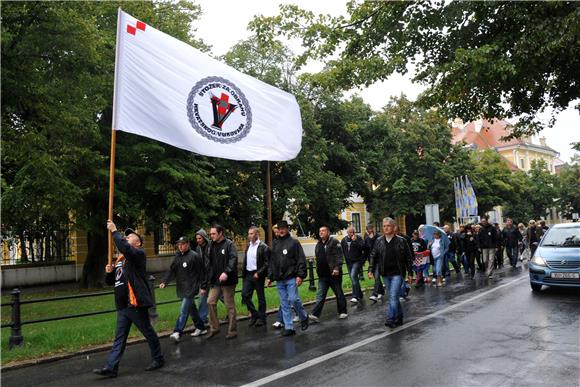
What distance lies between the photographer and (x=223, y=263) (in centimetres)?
914

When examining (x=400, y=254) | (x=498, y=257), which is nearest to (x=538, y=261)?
(x=400, y=254)

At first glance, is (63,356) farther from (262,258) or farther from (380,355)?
(380,355)

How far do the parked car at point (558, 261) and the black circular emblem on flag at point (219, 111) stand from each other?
760cm

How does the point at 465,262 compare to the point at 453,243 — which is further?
the point at 465,262

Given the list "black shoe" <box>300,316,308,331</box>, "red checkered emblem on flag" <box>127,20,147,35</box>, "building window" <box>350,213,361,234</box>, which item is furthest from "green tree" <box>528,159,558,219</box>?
"red checkered emblem on flag" <box>127,20,147,35</box>

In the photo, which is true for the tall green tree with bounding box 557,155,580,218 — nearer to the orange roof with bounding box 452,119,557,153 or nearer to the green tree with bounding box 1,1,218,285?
the orange roof with bounding box 452,119,557,153

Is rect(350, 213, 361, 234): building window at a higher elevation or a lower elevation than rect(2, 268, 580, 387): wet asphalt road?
higher

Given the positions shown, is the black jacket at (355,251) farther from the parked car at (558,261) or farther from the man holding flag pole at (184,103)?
the man holding flag pole at (184,103)

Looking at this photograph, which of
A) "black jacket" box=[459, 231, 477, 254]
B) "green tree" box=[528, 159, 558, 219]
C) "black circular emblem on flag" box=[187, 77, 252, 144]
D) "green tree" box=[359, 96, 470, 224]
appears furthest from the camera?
"green tree" box=[528, 159, 558, 219]

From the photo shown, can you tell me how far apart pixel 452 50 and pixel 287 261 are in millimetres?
7265

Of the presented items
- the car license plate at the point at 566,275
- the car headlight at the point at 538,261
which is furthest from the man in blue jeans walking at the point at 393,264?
the car headlight at the point at 538,261

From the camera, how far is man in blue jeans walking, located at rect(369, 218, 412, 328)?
352 inches

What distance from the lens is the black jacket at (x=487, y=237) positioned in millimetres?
16969

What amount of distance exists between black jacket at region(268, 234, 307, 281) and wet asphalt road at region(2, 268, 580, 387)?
3.26ft
